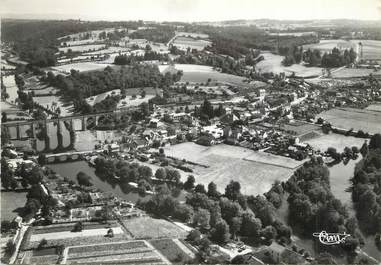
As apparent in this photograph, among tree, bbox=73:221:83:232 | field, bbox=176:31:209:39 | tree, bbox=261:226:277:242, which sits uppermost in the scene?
field, bbox=176:31:209:39

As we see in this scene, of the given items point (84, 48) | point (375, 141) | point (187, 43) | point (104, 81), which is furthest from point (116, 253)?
point (187, 43)

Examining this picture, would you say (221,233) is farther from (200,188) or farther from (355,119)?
(355,119)

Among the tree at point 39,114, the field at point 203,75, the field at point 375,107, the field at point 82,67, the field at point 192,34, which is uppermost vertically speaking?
the field at point 192,34

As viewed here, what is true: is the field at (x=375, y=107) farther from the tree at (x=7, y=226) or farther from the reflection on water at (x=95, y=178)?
the tree at (x=7, y=226)

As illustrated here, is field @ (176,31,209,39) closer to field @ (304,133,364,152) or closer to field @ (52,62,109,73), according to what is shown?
field @ (52,62,109,73)

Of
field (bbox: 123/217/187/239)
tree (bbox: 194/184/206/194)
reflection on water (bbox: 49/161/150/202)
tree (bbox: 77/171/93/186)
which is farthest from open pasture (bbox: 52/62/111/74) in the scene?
field (bbox: 123/217/187/239)

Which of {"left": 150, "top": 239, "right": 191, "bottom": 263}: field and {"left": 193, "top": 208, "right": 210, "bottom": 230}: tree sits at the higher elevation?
{"left": 193, "top": 208, "right": 210, "bottom": 230}: tree

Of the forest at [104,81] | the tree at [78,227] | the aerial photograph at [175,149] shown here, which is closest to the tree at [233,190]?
the aerial photograph at [175,149]
